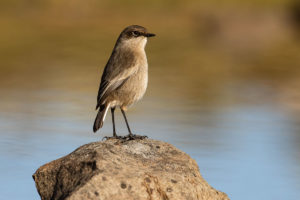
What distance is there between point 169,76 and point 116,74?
1369 cm

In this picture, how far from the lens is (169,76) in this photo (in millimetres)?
23953

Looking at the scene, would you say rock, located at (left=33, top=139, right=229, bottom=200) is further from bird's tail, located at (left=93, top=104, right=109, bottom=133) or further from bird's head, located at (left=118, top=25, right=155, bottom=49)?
bird's head, located at (left=118, top=25, right=155, bottom=49)

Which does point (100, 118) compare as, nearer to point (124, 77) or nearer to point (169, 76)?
point (124, 77)

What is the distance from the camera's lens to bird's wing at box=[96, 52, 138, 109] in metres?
10.2

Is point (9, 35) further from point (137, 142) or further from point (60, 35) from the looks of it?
point (137, 142)

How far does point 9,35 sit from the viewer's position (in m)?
32.8

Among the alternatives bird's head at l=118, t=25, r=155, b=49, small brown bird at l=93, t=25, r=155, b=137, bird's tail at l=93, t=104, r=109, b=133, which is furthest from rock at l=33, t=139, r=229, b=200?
bird's head at l=118, t=25, r=155, b=49

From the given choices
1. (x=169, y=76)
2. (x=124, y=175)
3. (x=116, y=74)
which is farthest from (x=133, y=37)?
(x=169, y=76)

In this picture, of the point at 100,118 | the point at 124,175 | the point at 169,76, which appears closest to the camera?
the point at 124,175

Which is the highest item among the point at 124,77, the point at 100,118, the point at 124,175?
the point at 124,77

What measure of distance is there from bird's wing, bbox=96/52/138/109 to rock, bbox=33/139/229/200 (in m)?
0.99

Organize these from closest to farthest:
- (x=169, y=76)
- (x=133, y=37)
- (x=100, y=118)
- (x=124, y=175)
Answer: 1. (x=124, y=175)
2. (x=100, y=118)
3. (x=133, y=37)
4. (x=169, y=76)

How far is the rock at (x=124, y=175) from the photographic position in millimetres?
8133

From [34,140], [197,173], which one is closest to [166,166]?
[197,173]
